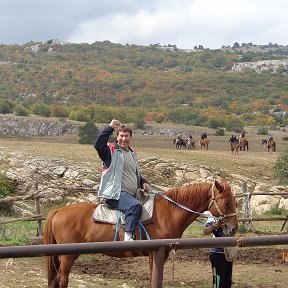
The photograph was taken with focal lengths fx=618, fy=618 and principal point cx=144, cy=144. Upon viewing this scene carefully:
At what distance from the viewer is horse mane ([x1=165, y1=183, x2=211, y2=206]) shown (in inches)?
297

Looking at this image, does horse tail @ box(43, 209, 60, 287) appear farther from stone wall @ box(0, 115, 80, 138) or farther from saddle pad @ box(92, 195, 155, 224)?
stone wall @ box(0, 115, 80, 138)

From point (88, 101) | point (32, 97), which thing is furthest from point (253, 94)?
point (32, 97)

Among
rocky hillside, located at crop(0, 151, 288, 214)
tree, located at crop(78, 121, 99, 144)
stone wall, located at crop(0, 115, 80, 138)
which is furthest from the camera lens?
stone wall, located at crop(0, 115, 80, 138)

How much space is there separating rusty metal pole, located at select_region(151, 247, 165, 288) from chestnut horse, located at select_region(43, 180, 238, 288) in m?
3.17

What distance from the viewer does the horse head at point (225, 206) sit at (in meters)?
7.25

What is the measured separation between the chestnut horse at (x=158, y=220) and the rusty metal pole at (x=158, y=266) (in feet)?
10.4

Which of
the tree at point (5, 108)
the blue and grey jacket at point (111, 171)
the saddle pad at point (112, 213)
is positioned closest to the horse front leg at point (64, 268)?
the saddle pad at point (112, 213)

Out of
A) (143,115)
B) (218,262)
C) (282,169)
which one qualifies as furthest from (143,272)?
(143,115)

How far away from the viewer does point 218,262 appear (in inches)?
289

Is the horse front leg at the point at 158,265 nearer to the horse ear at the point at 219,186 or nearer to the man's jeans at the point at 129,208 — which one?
the man's jeans at the point at 129,208

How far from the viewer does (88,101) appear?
10100 cm

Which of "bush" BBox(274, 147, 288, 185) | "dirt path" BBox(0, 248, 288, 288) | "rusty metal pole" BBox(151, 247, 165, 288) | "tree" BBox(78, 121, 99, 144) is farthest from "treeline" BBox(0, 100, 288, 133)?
"rusty metal pole" BBox(151, 247, 165, 288)

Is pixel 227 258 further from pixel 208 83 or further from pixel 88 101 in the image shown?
pixel 208 83

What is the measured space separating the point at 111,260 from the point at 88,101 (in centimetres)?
9040
